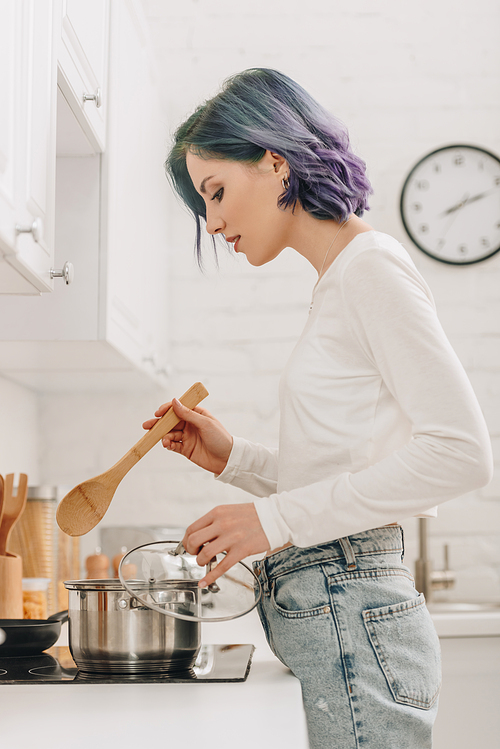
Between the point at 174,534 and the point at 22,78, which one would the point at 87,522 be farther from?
the point at 174,534

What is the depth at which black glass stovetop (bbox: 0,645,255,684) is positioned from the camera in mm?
966

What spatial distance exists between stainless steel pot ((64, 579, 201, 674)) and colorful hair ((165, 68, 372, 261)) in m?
0.54

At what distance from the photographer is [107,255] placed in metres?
1.40

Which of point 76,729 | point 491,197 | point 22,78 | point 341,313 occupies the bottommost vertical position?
point 76,729

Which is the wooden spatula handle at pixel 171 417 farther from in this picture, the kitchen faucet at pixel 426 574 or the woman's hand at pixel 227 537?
the kitchen faucet at pixel 426 574

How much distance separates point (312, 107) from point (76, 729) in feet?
2.77

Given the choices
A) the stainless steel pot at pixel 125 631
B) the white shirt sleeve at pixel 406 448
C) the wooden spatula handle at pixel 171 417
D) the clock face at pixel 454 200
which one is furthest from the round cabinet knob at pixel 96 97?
the clock face at pixel 454 200

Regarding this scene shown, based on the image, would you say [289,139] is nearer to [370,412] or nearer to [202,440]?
[370,412]

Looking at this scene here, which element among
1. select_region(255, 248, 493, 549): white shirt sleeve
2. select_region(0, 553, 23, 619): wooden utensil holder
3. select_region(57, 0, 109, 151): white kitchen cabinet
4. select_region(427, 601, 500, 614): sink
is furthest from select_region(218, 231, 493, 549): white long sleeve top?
select_region(427, 601, 500, 614): sink

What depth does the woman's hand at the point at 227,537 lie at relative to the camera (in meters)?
0.88

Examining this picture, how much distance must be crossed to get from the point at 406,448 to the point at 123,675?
0.48 metres

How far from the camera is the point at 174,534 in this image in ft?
6.82

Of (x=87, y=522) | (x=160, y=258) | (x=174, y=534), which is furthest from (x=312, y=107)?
(x=174, y=534)

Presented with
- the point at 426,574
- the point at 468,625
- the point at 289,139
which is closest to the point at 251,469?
the point at 289,139
